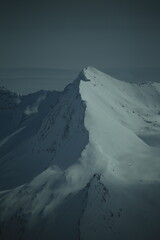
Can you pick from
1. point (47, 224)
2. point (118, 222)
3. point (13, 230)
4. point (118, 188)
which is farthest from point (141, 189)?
point (13, 230)

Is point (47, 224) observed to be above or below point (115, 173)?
below

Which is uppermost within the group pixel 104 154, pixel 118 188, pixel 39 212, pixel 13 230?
Answer: pixel 104 154

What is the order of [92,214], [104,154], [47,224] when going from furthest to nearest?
1. [104,154]
2. [47,224]
3. [92,214]

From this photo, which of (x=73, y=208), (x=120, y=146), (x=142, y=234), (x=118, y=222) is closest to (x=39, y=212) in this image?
(x=73, y=208)

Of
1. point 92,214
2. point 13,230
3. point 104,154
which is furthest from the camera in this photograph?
point 104,154

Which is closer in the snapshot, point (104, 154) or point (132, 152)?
point (104, 154)

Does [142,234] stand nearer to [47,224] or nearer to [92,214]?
[92,214]

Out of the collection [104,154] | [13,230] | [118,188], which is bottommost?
[13,230]

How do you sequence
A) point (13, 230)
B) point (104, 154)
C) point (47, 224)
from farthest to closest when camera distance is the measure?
point (104, 154)
point (13, 230)
point (47, 224)

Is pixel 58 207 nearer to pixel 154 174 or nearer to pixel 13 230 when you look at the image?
pixel 13 230
